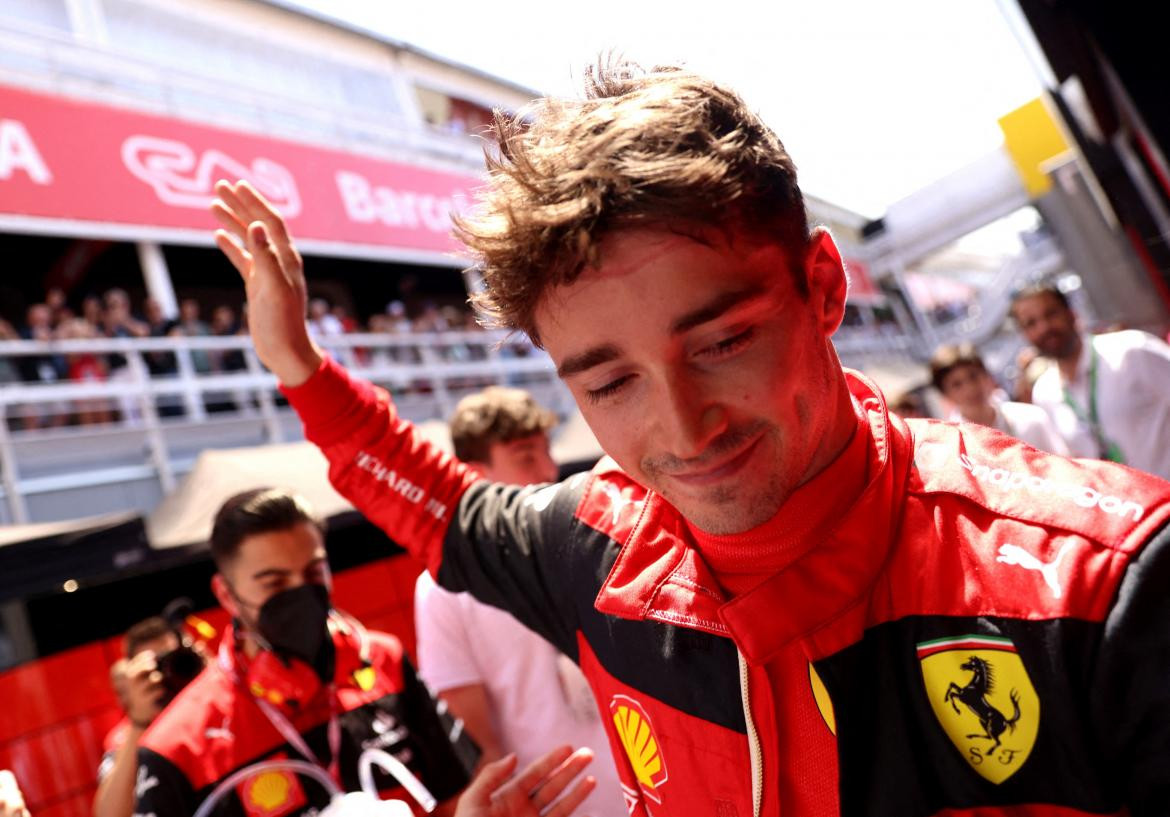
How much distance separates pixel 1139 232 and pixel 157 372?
815 cm

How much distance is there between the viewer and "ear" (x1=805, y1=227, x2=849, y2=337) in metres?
1.10

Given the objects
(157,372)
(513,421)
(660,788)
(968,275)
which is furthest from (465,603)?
(968,275)

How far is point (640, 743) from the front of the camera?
1.24m

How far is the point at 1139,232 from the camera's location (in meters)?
4.54

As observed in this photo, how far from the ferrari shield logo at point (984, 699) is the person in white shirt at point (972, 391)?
336cm

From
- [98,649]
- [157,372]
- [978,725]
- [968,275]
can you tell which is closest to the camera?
[978,725]

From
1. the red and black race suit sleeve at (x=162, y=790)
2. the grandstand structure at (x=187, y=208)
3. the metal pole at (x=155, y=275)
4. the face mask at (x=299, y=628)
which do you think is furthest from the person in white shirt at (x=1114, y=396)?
the metal pole at (x=155, y=275)

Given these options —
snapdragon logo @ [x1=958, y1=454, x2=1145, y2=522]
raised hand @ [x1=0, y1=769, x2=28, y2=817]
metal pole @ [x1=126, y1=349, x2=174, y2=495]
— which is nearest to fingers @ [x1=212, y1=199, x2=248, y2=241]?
raised hand @ [x1=0, y1=769, x2=28, y2=817]

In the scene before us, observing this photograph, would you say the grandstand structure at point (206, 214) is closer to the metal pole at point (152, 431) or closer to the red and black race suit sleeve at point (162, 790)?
the metal pole at point (152, 431)

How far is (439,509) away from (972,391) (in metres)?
3.69

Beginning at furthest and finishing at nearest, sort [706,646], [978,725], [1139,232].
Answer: [1139,232]
[706,646]
[978,725]

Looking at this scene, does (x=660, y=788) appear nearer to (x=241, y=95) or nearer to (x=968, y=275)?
(x=241, y=95)

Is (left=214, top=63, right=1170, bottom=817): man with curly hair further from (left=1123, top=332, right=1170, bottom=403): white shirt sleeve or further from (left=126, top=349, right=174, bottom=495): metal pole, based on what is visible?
(left=126, top=349, right=174, bottom=495): metal pole

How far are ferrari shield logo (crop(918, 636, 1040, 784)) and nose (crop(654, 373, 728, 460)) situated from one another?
Answer: 0.35 meters
